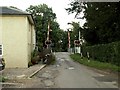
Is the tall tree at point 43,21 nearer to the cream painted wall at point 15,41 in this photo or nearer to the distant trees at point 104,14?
the distant trees at point 104,14

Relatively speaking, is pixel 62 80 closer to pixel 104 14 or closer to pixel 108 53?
pixel 104 14

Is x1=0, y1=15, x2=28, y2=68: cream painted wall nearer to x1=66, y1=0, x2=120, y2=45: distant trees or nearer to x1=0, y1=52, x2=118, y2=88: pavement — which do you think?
x1=66, y1=0, x2=120, y2=45: distant trees

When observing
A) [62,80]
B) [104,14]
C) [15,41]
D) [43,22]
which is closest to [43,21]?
[43,22]

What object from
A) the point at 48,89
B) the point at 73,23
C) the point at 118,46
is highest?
the point at 73,23

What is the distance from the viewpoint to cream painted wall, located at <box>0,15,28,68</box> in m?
34.7

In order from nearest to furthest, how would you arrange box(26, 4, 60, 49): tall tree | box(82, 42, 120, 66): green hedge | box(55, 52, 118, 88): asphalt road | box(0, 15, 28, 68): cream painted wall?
box(55, 52, 118, 88): asphalt road → box(82, 42, 120, 66): green hedge → box(0, 15, 28, 68): cream painted wall → box(26, 4, 60, 49): tall tree

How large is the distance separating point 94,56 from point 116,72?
2244 cm

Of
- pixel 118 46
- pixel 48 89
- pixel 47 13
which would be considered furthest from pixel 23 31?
pixel 47 13

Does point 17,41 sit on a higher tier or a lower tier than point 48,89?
higher

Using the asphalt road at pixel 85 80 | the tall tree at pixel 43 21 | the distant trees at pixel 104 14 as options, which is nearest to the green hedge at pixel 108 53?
the distant trees at pixel 104 14

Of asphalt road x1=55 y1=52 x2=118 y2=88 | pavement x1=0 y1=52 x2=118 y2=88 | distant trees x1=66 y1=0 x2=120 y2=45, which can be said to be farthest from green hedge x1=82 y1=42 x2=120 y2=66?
asphalt road x1=55 y1=52 x2=118 y2=88

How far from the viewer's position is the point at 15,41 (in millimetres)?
34938

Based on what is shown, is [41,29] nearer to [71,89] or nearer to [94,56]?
[94,56]

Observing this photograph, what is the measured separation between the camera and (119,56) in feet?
97.1
